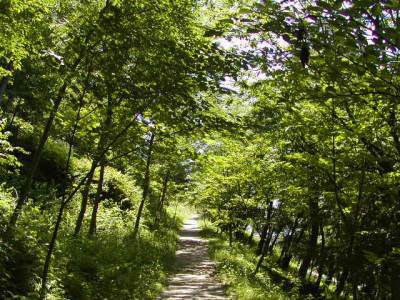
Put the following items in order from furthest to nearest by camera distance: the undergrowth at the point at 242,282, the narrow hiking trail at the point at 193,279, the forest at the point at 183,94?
the undergrowth at the point at 242,282
the narrow hiking trail at the point at 193,279
the forest at the point at 183,94

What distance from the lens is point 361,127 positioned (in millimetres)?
6910

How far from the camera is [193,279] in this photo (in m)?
13.5

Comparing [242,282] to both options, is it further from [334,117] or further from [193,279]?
[334,117]

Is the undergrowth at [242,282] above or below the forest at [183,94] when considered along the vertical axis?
below

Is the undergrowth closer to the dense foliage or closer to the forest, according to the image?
the dense foliage

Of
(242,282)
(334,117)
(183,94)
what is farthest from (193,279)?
(183,94)

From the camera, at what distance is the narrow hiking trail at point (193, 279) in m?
11.1

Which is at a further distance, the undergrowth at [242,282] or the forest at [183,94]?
the undergrowth at [242,282]

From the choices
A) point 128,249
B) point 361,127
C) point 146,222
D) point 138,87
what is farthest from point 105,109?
point 146,222

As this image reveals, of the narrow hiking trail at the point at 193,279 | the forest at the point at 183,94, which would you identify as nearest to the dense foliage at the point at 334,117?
the forest at the point at 183,94

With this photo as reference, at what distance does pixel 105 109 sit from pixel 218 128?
6.20 ft

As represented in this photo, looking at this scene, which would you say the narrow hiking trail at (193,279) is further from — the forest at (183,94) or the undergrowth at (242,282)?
the forest at (183,94)

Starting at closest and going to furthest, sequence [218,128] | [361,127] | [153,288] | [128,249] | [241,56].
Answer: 1. [241,56]
2. [218,128]
3. [361,127]
4. [153,288]
5. [128,249]

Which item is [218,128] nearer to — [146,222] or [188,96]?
[188,96]
